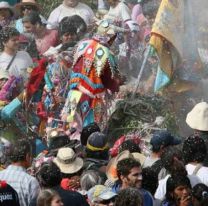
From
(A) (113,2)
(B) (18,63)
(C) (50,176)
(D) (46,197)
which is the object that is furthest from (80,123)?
(D) (46,197)

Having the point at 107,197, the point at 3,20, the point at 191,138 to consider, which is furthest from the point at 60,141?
the point at 3,20

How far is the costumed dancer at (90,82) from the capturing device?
11.4 m

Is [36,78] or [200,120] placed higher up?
[200,120]

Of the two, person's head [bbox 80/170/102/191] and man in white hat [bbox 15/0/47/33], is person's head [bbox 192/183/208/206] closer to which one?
person's head [bbox 80/170/102/191]

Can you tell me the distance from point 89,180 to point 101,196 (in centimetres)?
92

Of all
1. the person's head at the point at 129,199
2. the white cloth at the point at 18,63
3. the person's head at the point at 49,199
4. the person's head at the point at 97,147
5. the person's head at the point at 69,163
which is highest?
the person's head at the point at 129,199

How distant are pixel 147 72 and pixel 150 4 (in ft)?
9.37

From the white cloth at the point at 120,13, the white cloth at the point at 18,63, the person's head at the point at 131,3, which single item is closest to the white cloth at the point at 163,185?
the white cloth at the point at 18,63

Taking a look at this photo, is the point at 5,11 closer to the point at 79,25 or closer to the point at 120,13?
the point at 120,13

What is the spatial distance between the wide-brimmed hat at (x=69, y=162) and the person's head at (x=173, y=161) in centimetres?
88

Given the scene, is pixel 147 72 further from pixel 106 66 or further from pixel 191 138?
pixel 191 138

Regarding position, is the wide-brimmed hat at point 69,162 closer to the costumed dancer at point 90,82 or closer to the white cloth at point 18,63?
the costumed dancer at point 90,82

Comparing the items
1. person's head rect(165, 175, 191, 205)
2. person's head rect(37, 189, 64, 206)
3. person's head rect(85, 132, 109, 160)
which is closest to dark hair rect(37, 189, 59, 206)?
person's head rect(37, 189, 64, 206)

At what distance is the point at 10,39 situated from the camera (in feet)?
40.5
